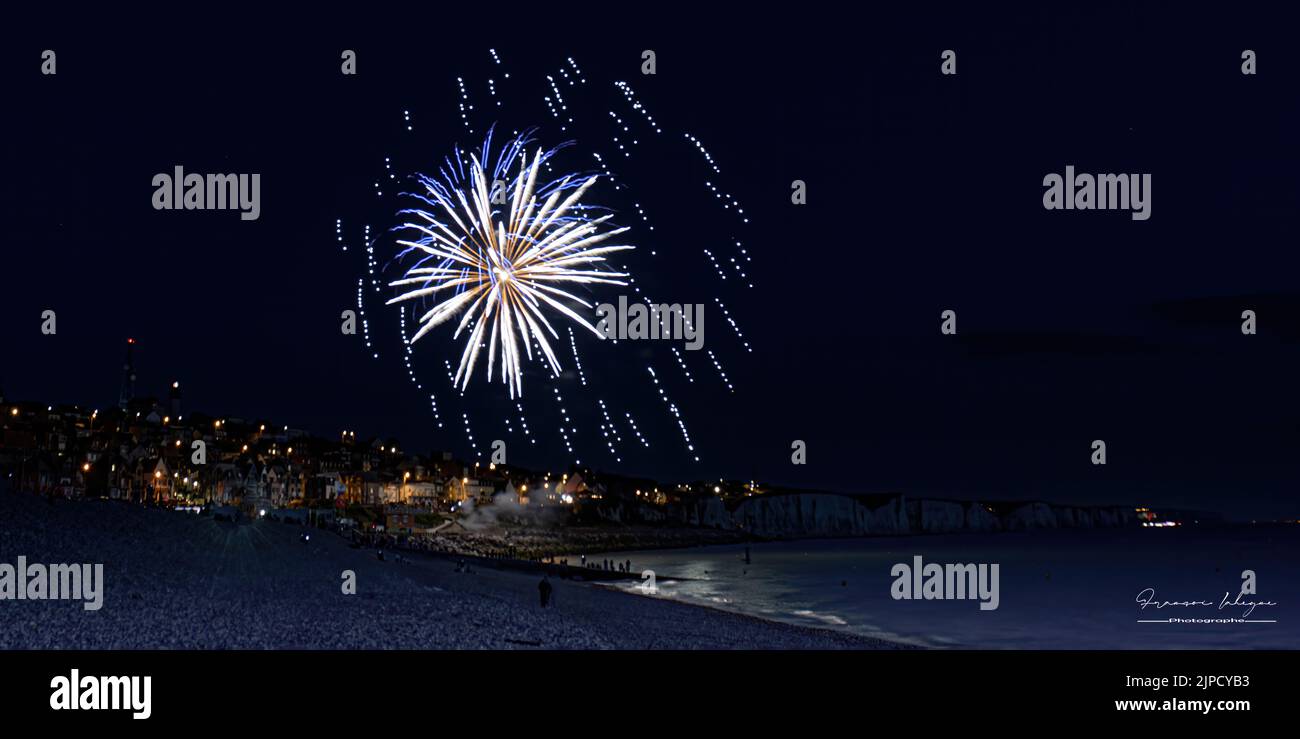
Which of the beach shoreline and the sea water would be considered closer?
the beach shoreline

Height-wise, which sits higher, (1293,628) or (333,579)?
(333,579)

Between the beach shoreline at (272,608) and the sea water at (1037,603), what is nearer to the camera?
the beach shoreline at (272,608)

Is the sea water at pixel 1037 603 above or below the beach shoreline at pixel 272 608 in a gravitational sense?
below

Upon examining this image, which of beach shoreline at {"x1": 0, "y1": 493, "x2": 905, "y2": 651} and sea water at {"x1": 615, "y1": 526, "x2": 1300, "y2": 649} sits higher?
beach shoreline at {"x1": 0, "y1": 493, "x2": 905, "y2": 651}

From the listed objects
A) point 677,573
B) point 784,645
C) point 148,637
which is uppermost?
point 148,637

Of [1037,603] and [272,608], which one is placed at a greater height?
[272,608]

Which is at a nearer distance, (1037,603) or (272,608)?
(272,608)

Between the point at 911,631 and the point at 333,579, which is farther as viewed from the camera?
the point at 911,631
